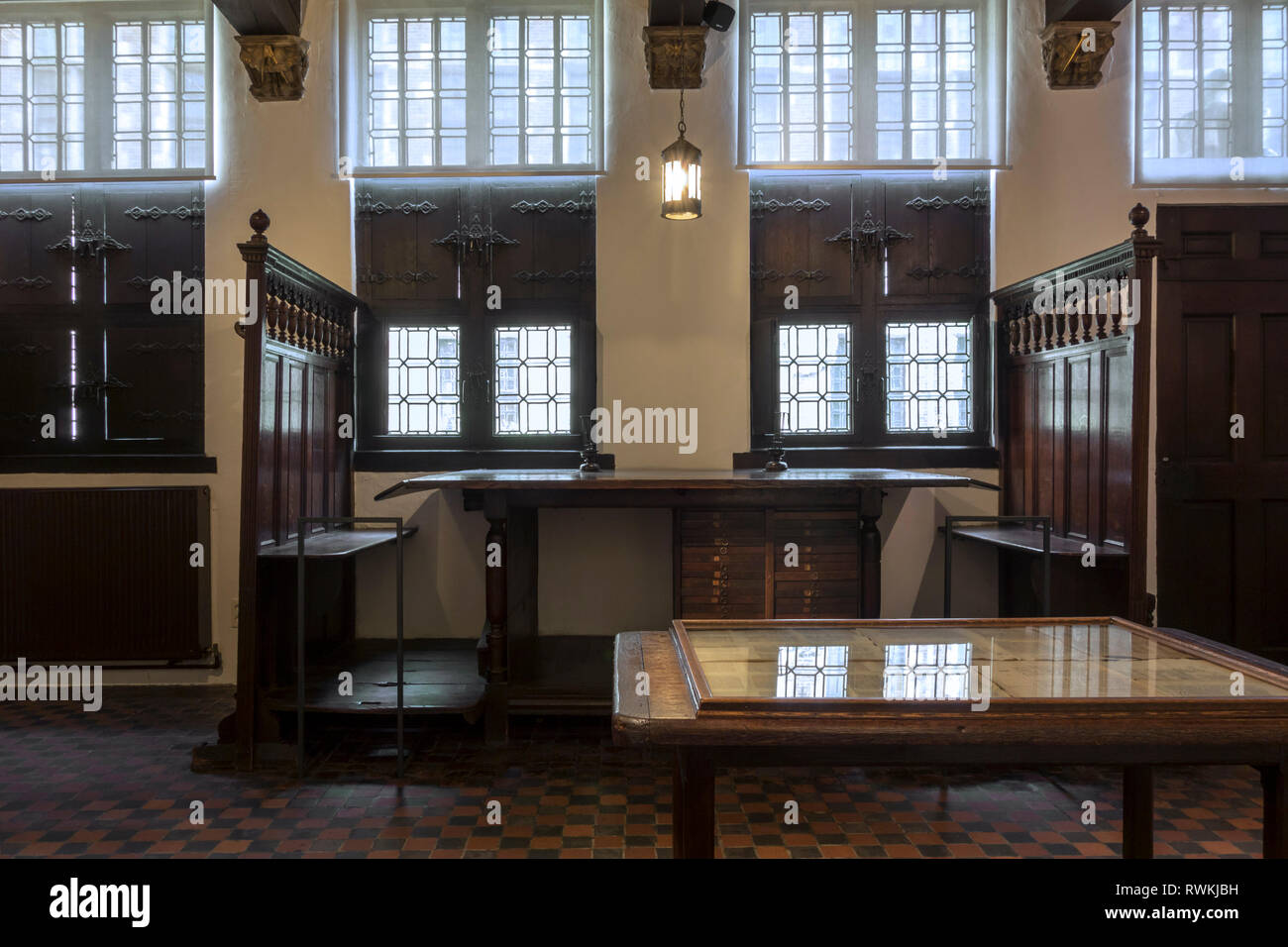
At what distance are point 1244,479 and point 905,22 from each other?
12.0 feet

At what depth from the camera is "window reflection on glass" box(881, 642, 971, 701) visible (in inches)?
81.7

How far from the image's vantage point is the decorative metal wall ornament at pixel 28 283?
19.0ft

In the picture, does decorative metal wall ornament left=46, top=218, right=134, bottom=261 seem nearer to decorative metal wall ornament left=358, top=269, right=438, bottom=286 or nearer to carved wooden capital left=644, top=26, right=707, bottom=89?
decorative metal wall ornament left=358, top=269, right=438, bottom=286

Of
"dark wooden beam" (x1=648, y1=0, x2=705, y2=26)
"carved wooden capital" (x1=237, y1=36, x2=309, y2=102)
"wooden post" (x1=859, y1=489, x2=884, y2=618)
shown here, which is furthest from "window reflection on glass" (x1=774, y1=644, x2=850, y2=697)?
"carved wooden capital" (x1=237, y1=36, x2=309, y2=102)

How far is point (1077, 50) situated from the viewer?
5.60m

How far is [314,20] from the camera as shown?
19.0ft

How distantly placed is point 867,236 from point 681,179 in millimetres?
1552

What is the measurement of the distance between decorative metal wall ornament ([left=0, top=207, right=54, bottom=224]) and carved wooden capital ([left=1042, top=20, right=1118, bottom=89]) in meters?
6.62

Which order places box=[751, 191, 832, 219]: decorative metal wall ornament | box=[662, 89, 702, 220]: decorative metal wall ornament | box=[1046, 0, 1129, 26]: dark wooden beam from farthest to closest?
1. box=[751, 191, 832, 219]: decorative metal wall ornament
2. box=[1046, 0, 1129, 26]: dark wooden beam
3. box=[662, 89, 702, 220]: decorative metal wall ornament

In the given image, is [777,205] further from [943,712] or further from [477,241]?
[943,712]

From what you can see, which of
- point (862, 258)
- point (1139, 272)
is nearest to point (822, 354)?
point (862, 258)

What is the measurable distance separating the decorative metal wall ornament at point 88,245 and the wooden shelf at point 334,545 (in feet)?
8.28

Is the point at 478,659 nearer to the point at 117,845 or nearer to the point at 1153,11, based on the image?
the point at 117,845

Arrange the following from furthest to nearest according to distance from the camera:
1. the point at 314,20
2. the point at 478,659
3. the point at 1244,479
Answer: the point at 314,20
the point at 1244,479
the point at 478,659
